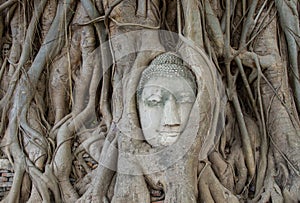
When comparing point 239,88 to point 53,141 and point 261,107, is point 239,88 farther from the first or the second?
point 53,141

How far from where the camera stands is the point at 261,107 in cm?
322

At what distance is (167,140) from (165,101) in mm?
282

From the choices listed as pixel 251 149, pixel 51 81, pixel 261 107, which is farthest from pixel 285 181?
pixel 51 81

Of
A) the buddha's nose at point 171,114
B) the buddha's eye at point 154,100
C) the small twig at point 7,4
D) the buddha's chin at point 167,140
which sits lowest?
the buddha's chin at point 167,140

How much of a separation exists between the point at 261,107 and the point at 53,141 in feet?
5.67

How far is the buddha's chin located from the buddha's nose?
9 cm

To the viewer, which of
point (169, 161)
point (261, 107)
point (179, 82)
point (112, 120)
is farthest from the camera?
point (261, 107)

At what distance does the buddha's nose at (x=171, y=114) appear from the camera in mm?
2756

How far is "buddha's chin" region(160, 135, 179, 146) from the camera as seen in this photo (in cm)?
277

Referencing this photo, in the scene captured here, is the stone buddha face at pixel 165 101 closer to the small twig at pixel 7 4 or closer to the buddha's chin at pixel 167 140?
the buddha's chin at pixel 167 140

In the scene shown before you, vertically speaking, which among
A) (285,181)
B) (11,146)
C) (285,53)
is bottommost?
(285,181)

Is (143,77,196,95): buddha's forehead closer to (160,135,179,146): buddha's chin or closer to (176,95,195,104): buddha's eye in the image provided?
(176,95,195,104): buddha's eye

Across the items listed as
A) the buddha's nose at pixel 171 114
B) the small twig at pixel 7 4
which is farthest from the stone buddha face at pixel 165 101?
the small twig at pixel 7 4

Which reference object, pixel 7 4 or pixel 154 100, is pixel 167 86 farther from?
pixel 7 4
